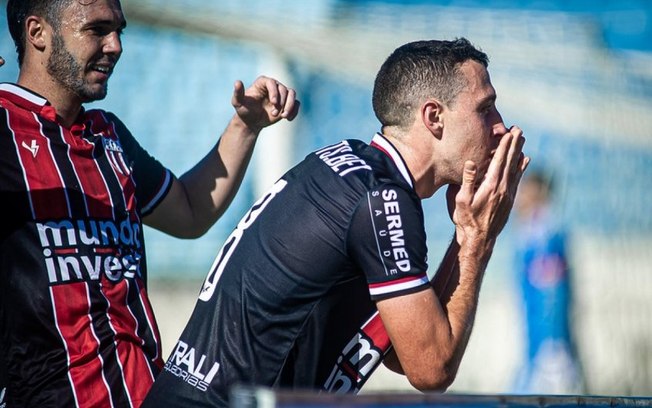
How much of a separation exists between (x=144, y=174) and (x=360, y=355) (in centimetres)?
128

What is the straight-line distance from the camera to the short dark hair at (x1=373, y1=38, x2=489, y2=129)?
144 inches

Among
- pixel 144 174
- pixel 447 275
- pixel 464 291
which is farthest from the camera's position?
pixel 144 174

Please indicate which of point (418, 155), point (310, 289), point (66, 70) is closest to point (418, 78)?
point (418, 155)

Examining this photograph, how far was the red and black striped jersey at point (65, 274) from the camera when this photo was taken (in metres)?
3.57

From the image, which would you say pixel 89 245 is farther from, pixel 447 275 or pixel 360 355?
pixel 447 275

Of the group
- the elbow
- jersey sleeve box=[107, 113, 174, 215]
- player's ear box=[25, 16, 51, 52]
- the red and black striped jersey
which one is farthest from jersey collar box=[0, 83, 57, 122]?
the elbow


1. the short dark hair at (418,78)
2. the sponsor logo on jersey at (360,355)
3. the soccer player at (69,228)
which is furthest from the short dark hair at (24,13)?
the sponsor logo on jersey at (360,355)

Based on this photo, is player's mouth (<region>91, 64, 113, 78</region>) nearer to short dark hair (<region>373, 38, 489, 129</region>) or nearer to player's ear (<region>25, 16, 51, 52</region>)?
player's ear (<region>25, 16, 51, 52</region>)

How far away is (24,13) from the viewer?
12.8 ft

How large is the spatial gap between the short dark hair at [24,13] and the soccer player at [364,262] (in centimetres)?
105

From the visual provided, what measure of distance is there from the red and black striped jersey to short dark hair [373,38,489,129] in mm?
1034

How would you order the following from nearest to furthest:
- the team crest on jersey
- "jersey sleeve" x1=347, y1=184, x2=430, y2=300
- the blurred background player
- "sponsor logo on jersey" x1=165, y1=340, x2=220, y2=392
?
"jersey sleeve" x1=347, y1=184, x2=430, y2=300 → "sponsor logo on jersey" x1=165, y1=340, x2=220, y2=392 → the team crest on jersey → the blurred background player

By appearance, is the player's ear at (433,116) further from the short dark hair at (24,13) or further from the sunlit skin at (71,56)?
the short dark hair at (24,13)

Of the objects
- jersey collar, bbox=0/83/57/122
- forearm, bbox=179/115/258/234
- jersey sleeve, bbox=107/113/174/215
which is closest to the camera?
jersey collar, bbox=0/83/57/122
